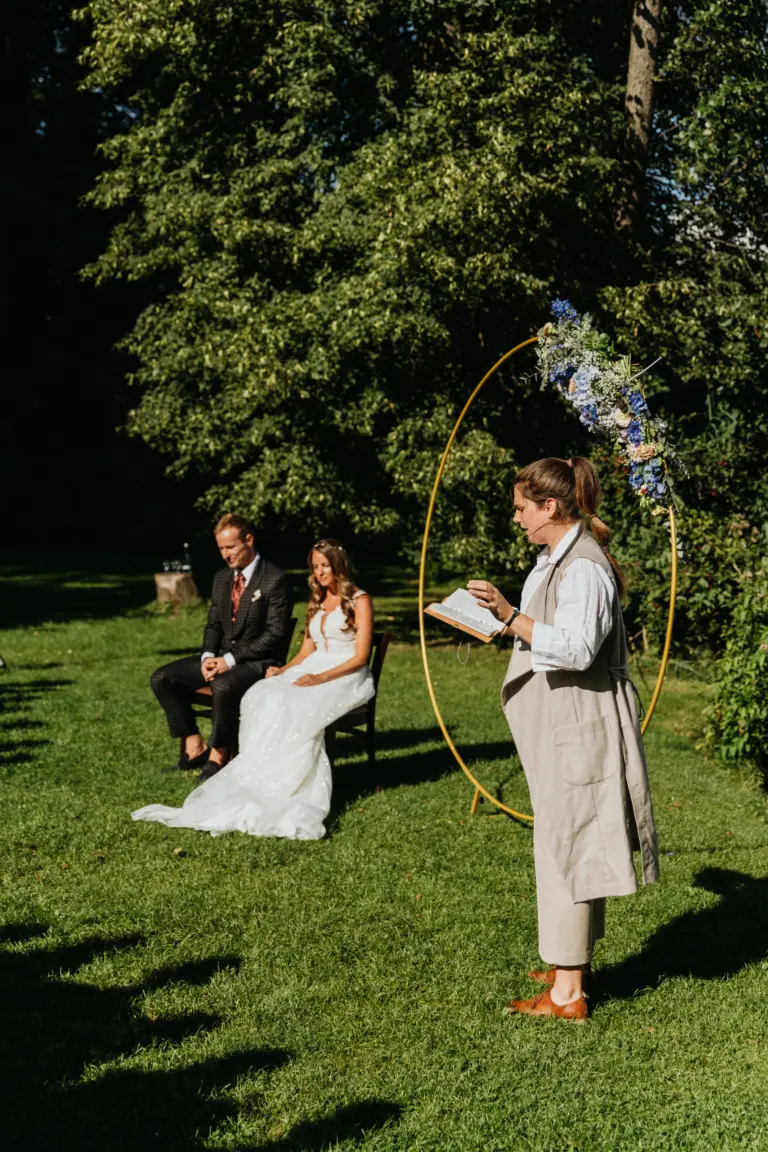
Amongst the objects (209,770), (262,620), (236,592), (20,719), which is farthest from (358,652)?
(20,719)

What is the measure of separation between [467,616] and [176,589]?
1390 centimetres

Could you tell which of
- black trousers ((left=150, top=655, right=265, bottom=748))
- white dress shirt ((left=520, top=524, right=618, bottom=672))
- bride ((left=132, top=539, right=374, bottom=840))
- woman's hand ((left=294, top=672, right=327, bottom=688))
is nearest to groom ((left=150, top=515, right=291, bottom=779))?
black trousers ((left=150, top=655, right=265, bottom=748))

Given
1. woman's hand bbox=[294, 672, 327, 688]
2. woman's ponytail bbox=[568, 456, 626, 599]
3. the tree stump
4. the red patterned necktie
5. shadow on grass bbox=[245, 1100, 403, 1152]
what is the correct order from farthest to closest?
the tree stump < the red patterned necktie < woman's hand bbox=[294, 672, 327, 688] < woman's ponytail bbox=[568, 456, 626, 599] < shadow on grass bbox=[245, 1100, 403, 1152]

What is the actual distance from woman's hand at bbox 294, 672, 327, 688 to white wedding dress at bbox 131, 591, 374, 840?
33 millimetres

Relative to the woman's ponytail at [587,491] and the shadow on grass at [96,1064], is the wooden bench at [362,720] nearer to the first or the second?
the shadow on grass at [96,1064]

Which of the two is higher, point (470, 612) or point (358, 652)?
point (470, 612)

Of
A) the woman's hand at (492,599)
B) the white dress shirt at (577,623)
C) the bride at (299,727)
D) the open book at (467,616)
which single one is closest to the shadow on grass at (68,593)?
the bride at (299,727)

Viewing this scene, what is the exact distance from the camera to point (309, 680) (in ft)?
25.0

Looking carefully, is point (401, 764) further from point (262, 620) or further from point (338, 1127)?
point (338, 1127)

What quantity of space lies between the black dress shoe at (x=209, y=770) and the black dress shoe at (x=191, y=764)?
0.30m

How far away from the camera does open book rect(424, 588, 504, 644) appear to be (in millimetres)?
4918

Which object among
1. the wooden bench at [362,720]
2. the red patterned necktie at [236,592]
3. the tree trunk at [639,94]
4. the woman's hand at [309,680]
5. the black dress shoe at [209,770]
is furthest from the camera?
the tree trunk at [639,94]

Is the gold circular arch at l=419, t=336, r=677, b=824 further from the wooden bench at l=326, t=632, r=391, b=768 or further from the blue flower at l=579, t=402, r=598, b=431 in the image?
the wooden bench at l=326, t=632, r=391, b=768

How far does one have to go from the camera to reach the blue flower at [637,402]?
5434 mm
